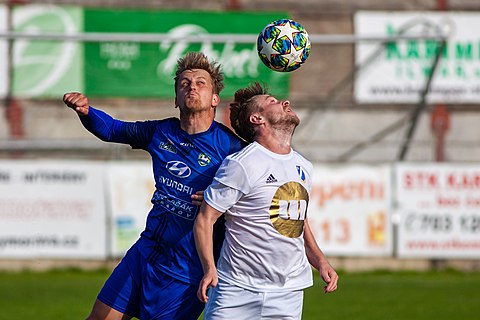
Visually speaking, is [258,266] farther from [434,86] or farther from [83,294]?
[434,86]

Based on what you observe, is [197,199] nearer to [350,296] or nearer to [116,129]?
[116,129]

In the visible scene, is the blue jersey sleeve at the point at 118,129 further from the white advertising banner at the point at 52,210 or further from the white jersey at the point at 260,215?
the white advertising banner at the point at 52,210

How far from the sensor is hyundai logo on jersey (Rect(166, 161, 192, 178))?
640cm

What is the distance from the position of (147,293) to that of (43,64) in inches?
434

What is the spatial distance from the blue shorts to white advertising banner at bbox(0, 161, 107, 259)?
9.15 m

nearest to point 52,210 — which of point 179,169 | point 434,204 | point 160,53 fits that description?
point 160,53

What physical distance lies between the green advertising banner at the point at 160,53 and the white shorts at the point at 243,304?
1085 cm

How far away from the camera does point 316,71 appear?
60.4 feet

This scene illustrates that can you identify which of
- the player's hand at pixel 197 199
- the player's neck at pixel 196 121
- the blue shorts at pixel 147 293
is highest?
the player's neck at pixel 196 121

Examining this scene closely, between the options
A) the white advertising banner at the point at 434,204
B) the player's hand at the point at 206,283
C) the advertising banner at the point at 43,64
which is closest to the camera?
the player's hand at the point at 206,283

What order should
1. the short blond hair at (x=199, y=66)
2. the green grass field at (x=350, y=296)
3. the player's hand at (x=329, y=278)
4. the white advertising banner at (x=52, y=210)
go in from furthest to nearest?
the white advertising banner at (x=52, y=210) → the green grass field at (x=350, y=296) → the short blond hair at (x=199, y=66) → the player's hand at (x=329, y=278)

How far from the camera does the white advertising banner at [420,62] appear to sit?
1786 cm

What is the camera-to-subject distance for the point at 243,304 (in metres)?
5.99

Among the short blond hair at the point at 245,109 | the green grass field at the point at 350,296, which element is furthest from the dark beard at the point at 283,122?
the green grass field at the point at 350,296
